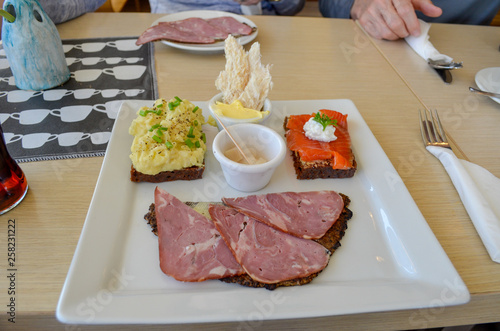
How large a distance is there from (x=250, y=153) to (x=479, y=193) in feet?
2.69

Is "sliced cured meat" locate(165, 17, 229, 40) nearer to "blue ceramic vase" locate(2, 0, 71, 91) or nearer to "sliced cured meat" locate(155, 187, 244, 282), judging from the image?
"blue ceramic vase" locate(2, 0, 71, 91)

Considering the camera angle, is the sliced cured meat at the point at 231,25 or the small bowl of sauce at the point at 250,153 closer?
the small bowl of sauce at the point at 250,153

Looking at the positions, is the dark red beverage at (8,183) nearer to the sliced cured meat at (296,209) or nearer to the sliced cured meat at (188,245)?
the sliced cured meat at (188,245)

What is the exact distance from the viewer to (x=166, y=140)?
1.18 meters

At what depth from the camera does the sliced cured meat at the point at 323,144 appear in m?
1.24

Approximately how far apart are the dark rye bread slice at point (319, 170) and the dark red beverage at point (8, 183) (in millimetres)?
970

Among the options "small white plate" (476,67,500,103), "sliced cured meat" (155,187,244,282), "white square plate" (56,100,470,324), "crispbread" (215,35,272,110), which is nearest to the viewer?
"white square plate" (56,100,470,324)

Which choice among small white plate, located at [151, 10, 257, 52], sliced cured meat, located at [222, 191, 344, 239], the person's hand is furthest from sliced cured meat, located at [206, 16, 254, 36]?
sliced cured meat, located at [222, 191, 344, 239]

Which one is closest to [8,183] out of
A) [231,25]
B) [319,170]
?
[319,170]

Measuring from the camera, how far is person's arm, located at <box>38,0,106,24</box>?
1.95 meters

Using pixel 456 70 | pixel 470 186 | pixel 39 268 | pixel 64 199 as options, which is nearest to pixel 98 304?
pixel 39 268

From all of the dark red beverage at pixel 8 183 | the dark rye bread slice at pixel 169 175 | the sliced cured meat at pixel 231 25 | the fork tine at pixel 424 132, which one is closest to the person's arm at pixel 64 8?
the sliced cured meat at pixel 231 25

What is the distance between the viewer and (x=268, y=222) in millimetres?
1040

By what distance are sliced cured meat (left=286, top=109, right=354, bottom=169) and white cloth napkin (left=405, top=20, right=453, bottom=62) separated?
3.39ft
